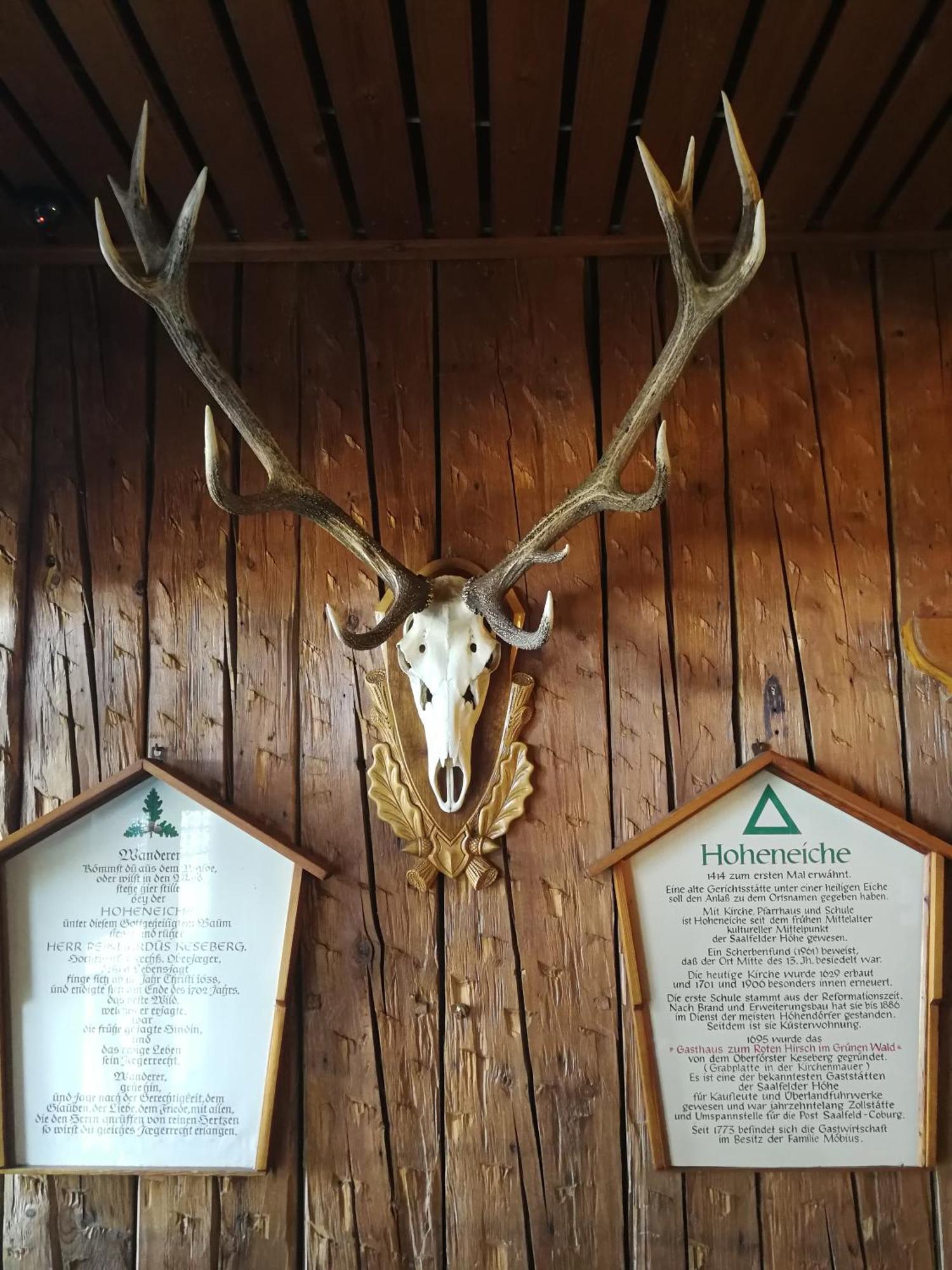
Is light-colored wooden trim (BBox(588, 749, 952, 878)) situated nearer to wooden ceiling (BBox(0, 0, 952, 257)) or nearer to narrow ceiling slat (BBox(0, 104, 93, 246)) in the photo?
wooden ceiling (BBox(0, 0, 952, 257))

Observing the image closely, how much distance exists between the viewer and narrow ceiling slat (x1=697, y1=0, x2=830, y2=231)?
5.68 ft

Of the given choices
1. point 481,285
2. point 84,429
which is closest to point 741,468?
point 481,285

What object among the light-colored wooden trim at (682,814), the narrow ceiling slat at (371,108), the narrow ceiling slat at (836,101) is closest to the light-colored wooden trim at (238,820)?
the light-colored wooden trim at (682,814)

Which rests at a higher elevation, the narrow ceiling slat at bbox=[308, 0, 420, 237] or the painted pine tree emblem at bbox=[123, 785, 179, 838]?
the narrow ceiling slat at bbox=[308, 0, 420, 237]

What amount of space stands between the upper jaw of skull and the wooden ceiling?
0.88 metres

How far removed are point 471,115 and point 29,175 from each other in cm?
95

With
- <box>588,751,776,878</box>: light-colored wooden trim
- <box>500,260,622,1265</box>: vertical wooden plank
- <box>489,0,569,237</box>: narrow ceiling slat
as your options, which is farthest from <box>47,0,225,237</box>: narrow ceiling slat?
<box>588,751,776,878</box>: light-colored wooden trim

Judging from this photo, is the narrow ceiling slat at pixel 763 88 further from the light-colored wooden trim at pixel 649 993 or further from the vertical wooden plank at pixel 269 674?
the light-colored wooden trim at pixel 649 993

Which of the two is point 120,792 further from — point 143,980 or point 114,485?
point 114,485

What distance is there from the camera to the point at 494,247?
2.28 m

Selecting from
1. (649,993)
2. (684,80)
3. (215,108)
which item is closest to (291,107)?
(215,108)

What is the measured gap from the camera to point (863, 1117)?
195 cm

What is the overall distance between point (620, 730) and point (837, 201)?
125 centimetres

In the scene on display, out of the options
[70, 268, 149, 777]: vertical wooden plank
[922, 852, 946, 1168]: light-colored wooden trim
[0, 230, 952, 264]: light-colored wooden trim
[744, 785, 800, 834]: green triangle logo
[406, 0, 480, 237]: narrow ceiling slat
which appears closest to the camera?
[406, 0, 480, 237]: narrow ceiling slat
